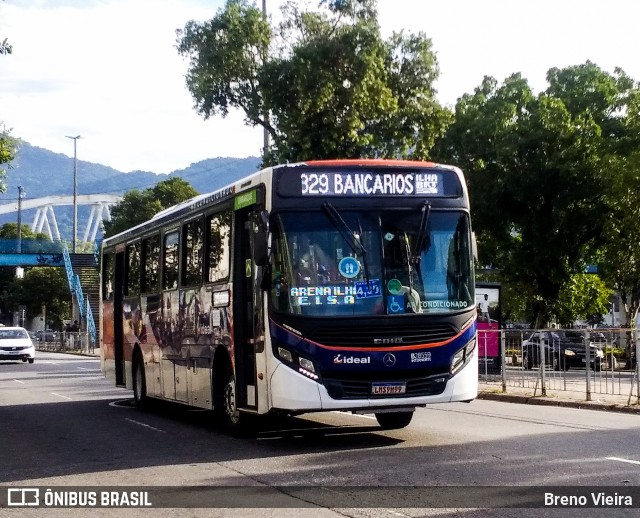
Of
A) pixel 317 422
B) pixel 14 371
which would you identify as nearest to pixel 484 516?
pixel 317 422

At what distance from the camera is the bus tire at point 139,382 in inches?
781

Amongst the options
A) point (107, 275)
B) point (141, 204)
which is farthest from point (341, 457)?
point (141, 204)

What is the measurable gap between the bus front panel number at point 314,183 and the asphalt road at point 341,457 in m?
2.96

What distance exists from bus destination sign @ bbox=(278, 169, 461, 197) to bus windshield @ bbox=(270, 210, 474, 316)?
263mm

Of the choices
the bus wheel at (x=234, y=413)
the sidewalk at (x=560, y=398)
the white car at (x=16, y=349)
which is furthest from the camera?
the white car at (x=16, y=349)

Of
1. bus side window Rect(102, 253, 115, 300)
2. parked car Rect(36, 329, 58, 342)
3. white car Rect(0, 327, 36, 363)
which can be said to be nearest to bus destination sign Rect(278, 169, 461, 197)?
bus side window Rect(102, 253, 115, 300)

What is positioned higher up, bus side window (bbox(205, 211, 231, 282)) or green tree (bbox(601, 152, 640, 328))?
green tree (bbox(601, 152, 640, 328))

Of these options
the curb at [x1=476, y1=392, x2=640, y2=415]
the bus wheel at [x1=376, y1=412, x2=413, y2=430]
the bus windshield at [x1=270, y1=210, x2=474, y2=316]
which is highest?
the bus windshield at [x1=270, y1=210, x2=474, y2=316]

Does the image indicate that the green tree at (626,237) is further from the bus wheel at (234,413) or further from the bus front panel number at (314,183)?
the bus front panel number at (314,183)

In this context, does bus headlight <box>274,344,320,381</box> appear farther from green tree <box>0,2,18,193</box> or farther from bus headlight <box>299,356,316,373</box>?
green tree <box>0,2,18,193</box>

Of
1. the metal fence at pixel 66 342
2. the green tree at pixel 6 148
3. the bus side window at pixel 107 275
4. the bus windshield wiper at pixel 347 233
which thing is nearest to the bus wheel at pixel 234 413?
the bus windshield wiper at pixel 347 233

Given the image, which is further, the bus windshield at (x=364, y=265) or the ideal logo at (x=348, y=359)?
the bus windshield at (x=364, y=265)

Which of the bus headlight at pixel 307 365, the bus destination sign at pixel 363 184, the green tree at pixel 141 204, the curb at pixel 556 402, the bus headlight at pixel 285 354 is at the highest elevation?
the green tree at pixel 141 204

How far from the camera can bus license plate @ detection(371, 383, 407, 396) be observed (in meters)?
12.7
